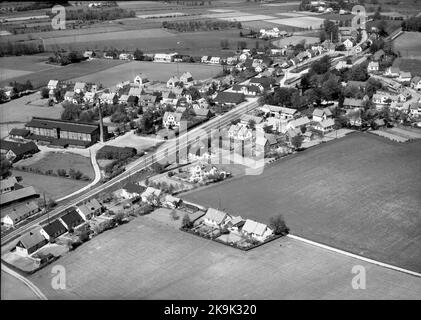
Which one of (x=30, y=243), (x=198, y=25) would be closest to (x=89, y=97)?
(x=30, y=243)

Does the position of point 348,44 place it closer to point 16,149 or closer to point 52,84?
point 52,84

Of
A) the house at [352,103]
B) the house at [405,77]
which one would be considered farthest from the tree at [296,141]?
the house at [405,77]

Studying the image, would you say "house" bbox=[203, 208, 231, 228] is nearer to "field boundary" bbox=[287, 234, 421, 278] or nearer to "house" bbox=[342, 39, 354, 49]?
"field boundary" bbox=[287, 234, 421, 278]

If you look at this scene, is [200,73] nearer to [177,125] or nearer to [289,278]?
[177,125]

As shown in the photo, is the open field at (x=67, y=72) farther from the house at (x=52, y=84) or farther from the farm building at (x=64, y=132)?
the farm building at (x=64, y=132)

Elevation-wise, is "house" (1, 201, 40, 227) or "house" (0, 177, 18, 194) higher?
"house" (0, 177, 18, 194)

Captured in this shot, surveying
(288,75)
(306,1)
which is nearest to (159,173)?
(288,75)

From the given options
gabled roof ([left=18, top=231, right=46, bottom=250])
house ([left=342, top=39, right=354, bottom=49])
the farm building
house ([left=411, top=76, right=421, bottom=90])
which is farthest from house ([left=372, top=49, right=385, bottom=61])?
gabled roof ([left=18, top=231, right=46, bottom=250])
